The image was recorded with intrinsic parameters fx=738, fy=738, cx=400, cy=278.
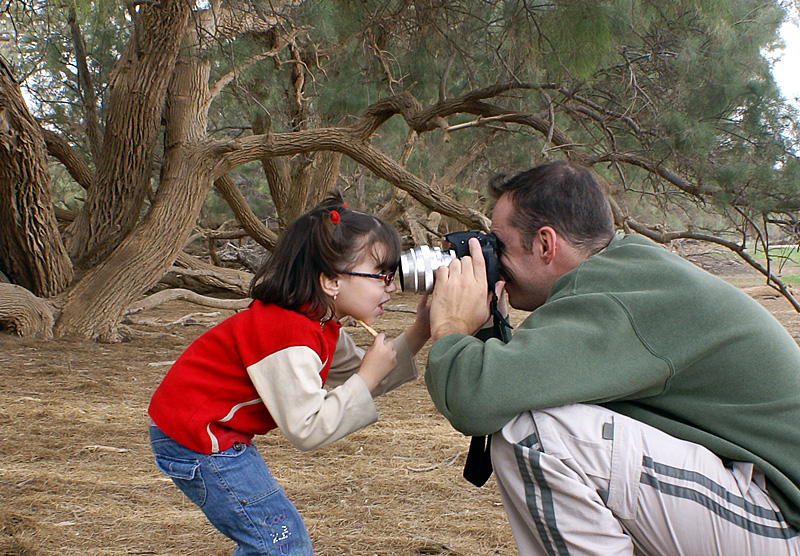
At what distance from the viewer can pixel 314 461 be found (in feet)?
9.86

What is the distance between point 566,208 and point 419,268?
37 cm

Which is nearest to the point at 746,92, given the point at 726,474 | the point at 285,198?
the point at 726,474

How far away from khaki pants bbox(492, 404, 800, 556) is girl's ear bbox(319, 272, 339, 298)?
575 mm

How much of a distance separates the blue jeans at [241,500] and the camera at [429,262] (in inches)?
21.3

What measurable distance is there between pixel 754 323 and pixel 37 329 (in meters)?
5.03

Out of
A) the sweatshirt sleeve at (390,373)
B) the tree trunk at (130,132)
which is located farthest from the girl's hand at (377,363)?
the tree trunk at (130,132)

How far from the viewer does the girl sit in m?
1.57

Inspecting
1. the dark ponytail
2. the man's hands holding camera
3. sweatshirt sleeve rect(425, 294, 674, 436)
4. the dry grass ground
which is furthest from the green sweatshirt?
the dry grass ground

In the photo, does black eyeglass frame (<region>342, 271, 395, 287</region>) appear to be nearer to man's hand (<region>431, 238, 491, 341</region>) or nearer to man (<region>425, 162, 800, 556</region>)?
man's hand (<region>431, 238, 491, 341</region>)

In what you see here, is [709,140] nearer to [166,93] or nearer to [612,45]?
[612,45]

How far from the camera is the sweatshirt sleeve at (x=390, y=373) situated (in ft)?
6.35

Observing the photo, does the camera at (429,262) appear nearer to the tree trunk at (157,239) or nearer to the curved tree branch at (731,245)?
the curved tree branch at (731,245)

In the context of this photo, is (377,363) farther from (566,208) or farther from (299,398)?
(566,208)

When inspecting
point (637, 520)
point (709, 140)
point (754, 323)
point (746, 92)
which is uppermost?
point (746, 92)
